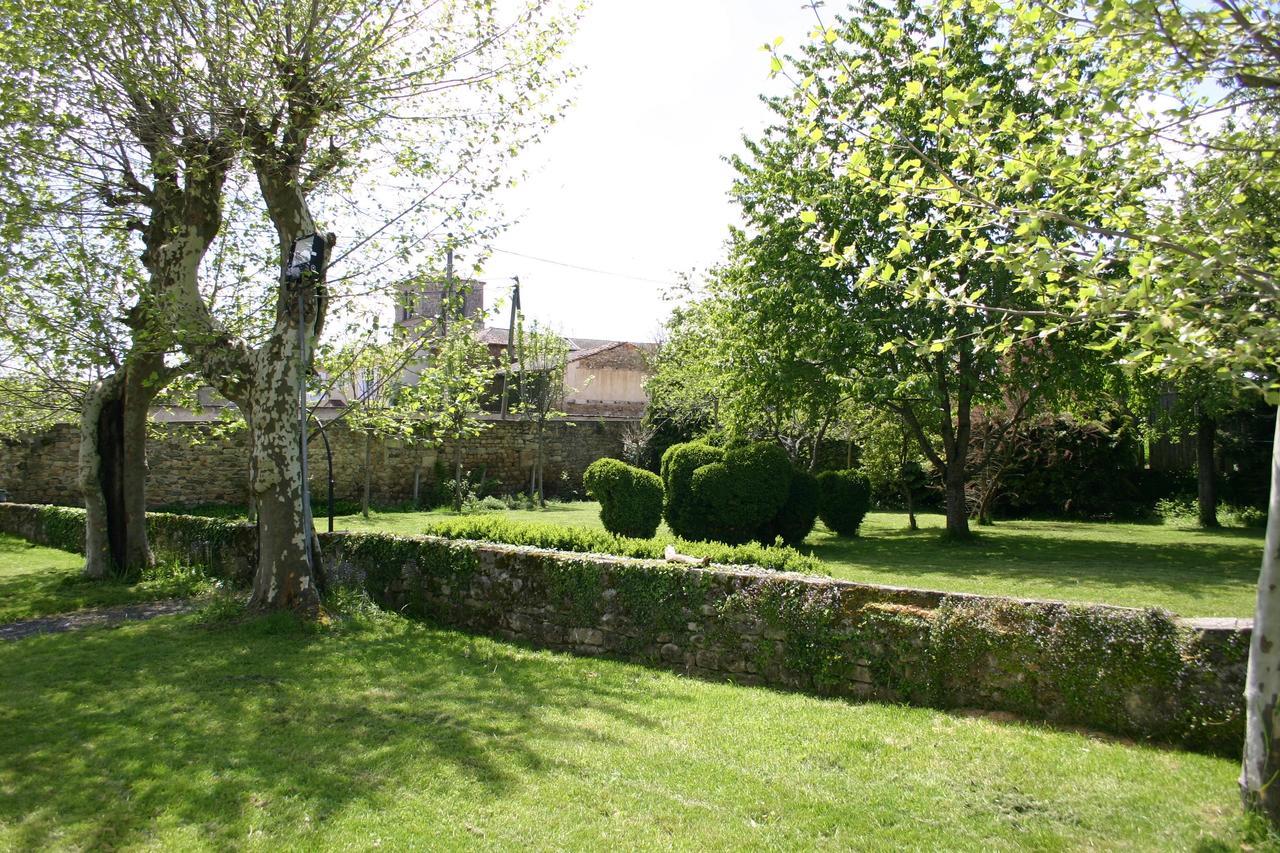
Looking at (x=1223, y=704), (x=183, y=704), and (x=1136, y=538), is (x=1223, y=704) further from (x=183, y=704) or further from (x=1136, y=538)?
(x=1136, y=538)

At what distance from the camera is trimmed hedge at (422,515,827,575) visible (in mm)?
7141

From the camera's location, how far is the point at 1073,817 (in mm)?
3828

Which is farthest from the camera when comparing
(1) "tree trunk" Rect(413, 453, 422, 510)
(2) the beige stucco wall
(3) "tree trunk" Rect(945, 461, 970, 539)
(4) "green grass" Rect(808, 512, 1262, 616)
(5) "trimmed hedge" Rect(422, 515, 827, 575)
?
(2) the beige stucco wall

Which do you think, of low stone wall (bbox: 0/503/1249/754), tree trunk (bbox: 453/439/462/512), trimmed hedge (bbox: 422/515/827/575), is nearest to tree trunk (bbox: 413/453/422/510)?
tree trunk (bbox: 453/439/462/512)

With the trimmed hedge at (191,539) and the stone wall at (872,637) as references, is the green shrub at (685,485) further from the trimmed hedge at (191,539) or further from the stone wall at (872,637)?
the trimmed hedge at (191,539)

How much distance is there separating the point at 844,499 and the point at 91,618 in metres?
12.3

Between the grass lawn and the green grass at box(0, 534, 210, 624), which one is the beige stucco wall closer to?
the grass lawn

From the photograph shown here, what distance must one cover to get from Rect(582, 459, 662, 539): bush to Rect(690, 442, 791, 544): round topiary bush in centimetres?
88

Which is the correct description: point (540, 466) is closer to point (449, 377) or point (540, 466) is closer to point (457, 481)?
point (457, 481)

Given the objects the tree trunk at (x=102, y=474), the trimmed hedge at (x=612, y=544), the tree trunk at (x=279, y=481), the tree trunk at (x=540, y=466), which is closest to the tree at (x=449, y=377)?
the trimmed hedge at (x=612, y=544)

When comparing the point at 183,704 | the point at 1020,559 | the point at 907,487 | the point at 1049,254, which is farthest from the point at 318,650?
the point at 907,487

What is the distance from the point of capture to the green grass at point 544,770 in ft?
12.1

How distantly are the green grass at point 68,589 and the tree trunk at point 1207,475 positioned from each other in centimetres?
1908

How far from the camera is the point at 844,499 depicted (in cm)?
1609
